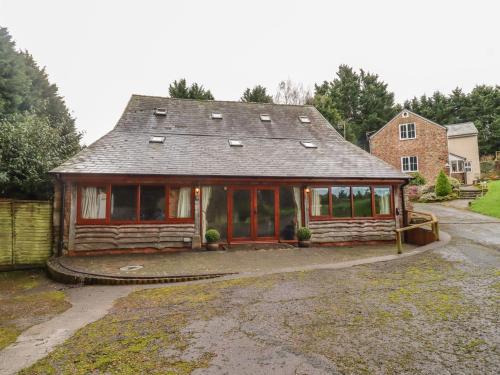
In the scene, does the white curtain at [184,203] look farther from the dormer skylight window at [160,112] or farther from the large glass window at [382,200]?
the large glass window at [382,200]

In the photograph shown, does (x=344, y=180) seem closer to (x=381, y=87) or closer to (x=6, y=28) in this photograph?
(x=6, y=28)

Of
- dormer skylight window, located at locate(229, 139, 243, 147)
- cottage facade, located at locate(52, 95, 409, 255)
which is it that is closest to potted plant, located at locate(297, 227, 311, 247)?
cottage facade, located at locate(52, 95, 409, 255)

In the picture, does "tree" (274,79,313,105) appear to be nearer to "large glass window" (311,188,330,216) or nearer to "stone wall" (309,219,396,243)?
"large glass window" (311,188,330,216)

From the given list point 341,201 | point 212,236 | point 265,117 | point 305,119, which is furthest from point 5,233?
point 305,119

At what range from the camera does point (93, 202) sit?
988cm

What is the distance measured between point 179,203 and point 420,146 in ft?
81.1

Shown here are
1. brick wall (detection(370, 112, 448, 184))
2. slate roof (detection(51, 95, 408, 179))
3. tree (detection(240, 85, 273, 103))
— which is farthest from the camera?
tree (detection(240, 85, 273, 103))

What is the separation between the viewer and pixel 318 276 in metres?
6.73

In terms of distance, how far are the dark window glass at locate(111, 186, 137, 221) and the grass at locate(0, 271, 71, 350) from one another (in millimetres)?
2743

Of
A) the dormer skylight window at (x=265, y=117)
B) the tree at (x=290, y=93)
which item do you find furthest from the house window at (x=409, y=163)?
the dormer skylight window at (x=265, y=117)

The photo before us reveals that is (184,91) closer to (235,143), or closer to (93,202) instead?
(235,143)

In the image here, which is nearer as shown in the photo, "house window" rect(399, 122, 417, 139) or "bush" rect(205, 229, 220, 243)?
"bush" rect(205, 229, 220, 243)

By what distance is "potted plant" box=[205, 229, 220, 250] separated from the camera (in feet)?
33.6

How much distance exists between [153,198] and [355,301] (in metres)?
7.63
